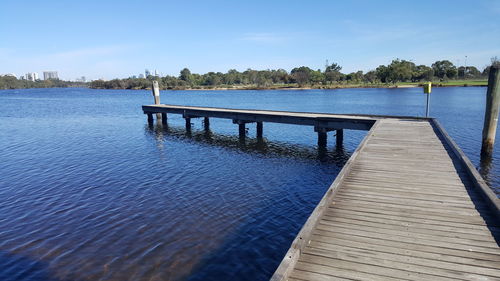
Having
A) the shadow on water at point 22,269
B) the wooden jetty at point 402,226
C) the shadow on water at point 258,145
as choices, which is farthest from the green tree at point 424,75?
the shadow on water at point 22,269

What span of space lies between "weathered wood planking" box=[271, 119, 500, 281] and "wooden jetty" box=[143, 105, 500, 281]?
0.01 m

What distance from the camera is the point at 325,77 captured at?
150625mm

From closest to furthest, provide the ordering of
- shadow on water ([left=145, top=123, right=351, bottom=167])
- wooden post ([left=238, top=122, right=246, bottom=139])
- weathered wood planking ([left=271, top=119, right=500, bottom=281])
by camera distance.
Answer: weathered wood planking ([left=271, top=119, right=500, bottom=281]), shadow on water ([left=145, top=123, right=351, bottom=167]), wooden post ([left=238, top=122, right=246, bottom=139])

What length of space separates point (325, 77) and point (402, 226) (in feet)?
502

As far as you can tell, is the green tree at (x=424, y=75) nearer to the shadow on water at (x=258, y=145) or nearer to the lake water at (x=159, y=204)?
the lake water at (x=159, y=204)

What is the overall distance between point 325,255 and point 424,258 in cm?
137

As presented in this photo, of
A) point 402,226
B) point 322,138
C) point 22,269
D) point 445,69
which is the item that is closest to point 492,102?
point 322,138

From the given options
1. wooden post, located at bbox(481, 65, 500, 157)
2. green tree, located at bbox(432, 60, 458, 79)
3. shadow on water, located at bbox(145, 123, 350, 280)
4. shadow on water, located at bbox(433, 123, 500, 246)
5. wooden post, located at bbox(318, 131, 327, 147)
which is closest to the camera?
shadow on water, located at bbox(433, 123, 500, 246)

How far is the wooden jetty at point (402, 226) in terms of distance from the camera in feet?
13.3

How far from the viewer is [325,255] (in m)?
4.42

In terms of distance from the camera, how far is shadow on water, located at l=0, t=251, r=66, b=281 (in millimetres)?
6907

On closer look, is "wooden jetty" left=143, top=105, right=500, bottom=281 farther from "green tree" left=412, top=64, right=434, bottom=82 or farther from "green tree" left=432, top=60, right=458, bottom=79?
"green tree" left=432, top=60, right=458, bottom=79

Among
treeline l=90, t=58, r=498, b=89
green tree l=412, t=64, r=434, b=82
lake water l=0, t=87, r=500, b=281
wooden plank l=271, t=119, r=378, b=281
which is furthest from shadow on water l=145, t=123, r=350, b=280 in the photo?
green tree l=412, t=64, r=434, b=82

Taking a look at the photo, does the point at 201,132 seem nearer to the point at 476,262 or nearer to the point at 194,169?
the point at 194,169
